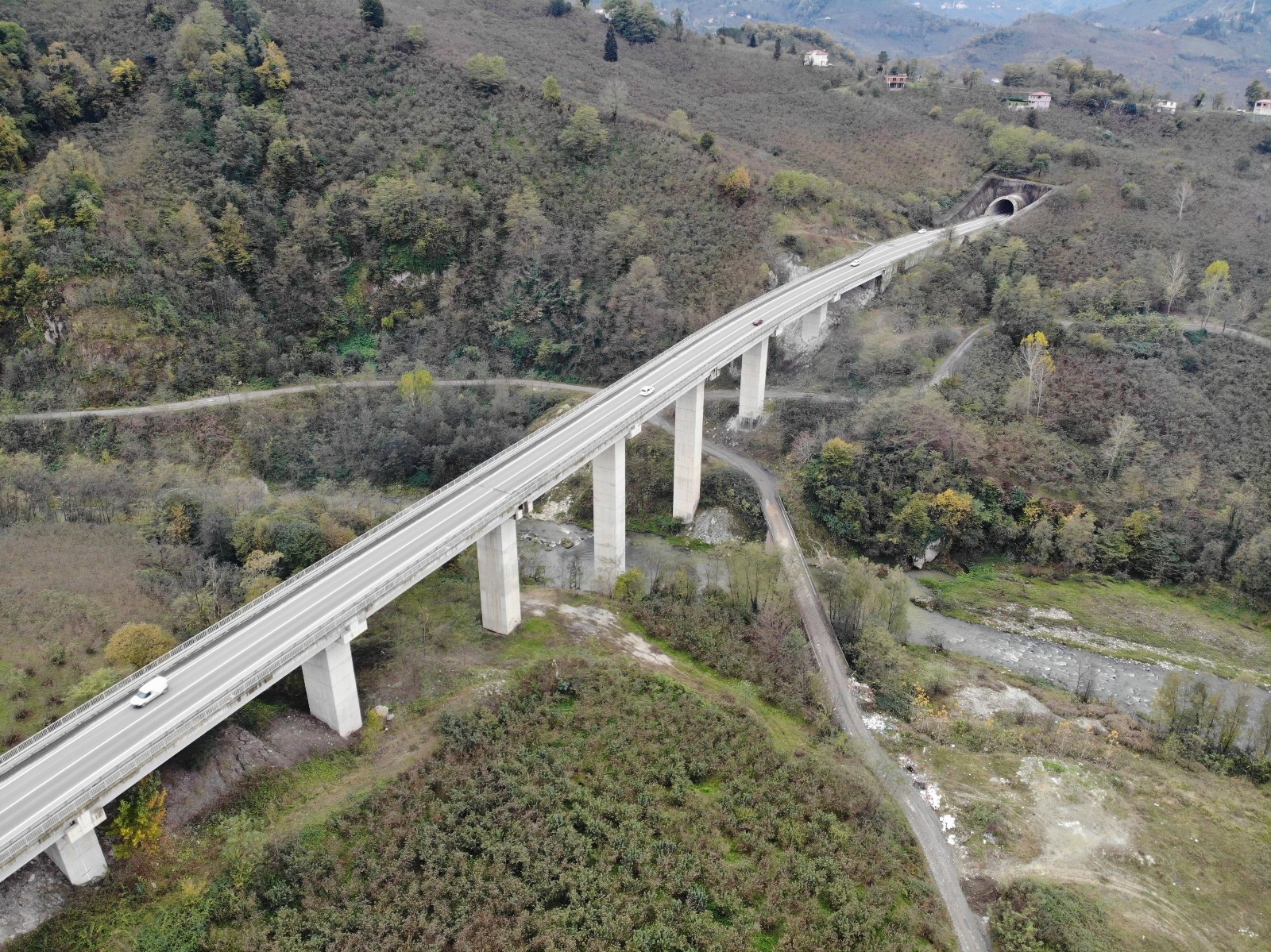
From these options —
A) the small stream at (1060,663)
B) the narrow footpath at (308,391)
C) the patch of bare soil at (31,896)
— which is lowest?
the small stream at (1060,663)

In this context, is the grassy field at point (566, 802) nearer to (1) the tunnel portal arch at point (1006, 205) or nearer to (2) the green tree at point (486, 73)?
(2) the green tree at point (486, 73)

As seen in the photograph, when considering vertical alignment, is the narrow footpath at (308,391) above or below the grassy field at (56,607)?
below

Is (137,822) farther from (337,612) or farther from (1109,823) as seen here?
(1109,823)

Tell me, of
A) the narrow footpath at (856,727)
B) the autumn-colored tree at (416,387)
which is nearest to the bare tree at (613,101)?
the autumn-colored tree at (416,387)

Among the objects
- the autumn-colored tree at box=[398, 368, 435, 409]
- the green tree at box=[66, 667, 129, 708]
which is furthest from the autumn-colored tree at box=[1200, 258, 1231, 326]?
the green tree at box=[66, 667, 129, 708]

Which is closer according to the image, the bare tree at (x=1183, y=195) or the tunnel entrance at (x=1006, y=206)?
the bare tree at (x=1183, y=195)

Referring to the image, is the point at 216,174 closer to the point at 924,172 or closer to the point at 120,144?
the point at 120,144
